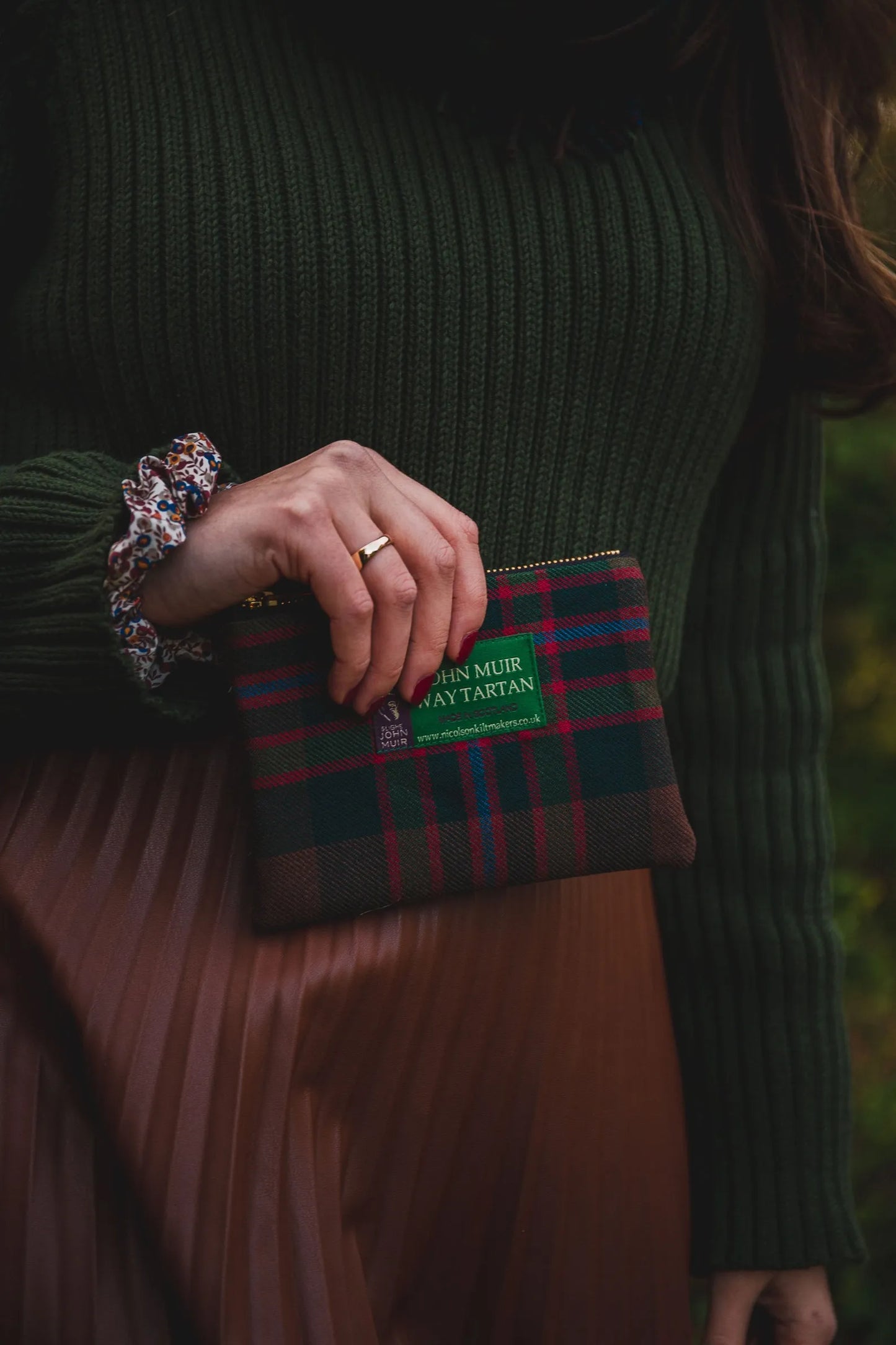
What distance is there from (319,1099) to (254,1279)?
12 cm

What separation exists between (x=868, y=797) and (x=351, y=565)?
1616 mm

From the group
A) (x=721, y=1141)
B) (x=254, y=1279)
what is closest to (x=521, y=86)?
(x=254, y=1279)

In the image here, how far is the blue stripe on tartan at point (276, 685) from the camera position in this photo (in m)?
0.76

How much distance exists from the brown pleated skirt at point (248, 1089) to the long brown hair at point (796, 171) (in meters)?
0.59

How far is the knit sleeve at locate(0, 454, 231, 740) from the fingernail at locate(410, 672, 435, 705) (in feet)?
0.57

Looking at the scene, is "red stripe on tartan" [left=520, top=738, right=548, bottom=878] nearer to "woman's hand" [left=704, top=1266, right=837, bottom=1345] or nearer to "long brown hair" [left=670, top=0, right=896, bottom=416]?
"long brown hair" [left=670, top=0, right=896, bottom=416]

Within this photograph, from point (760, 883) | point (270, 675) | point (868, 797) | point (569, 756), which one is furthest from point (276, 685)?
point (868, 797)

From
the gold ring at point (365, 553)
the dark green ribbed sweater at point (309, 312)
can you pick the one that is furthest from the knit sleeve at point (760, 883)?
the gold ring at point (365, 553)

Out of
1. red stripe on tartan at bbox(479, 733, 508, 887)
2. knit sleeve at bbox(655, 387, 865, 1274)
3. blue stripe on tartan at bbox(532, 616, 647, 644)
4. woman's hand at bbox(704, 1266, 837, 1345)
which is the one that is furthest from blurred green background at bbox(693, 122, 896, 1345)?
red stripe on tartan at bbox(479, 733, 508, 887)

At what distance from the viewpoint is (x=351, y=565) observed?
28.1 inches

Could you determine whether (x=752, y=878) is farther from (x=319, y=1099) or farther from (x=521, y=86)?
(x=521, y=86)

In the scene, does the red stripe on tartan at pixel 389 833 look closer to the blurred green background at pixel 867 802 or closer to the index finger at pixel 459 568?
the index finger at pixel 459 568

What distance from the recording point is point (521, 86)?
93 centimetres

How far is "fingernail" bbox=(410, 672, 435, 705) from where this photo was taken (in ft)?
2.50
